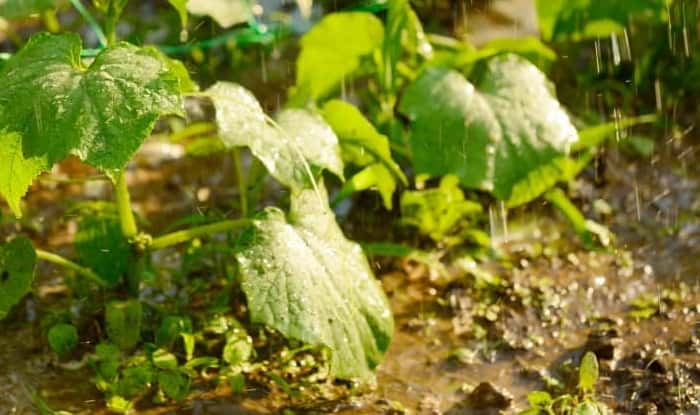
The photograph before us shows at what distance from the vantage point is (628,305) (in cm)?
271

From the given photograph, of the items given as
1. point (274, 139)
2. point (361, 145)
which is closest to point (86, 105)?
point (274, 139)

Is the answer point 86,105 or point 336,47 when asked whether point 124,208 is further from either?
point 336,47

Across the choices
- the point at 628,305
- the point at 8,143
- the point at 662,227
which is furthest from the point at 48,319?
the point at 662,227

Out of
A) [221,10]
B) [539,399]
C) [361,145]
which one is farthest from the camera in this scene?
[221,10]

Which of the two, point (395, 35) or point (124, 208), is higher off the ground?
point (395, 35)

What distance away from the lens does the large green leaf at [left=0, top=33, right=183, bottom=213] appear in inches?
75.7

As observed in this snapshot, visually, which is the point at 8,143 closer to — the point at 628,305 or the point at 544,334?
the point at 544,334

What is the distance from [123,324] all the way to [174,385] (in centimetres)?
21

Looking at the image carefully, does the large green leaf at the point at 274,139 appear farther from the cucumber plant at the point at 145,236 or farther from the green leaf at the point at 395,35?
the green leaf at the point at 395,35

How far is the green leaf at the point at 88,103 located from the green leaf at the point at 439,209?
1.01 meters

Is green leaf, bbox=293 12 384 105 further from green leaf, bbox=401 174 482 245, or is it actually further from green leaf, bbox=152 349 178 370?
green leaf, bbox=152 349 178 370

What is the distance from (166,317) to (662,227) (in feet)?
4.52

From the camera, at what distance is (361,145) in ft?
8.59

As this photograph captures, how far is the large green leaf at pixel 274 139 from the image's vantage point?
7.15ft
